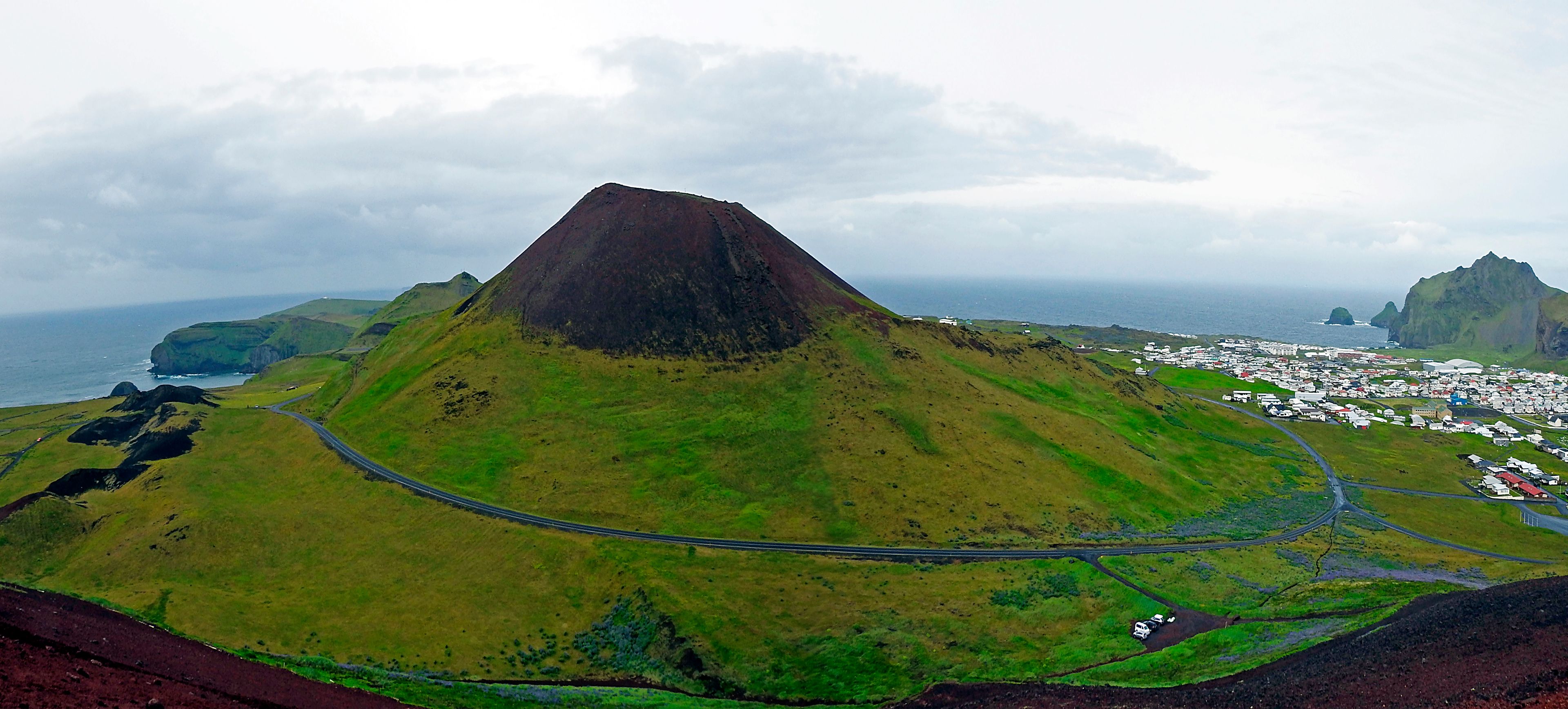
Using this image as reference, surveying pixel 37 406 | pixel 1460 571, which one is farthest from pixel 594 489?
pixel 37 406

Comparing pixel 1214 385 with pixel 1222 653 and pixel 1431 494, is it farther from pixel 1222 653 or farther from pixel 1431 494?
pixel 1222 653

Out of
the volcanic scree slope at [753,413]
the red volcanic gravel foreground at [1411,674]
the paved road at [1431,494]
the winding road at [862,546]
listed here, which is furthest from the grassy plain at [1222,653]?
the paved road at [1431,494]

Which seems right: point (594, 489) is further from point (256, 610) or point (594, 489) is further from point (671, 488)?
point (256, 610)

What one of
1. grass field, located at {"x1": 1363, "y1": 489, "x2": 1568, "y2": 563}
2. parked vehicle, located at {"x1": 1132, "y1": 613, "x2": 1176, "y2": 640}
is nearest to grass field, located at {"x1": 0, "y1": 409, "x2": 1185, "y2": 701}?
parked vehicle, located at {"x1": 1132, "y1": 613, "x2": 1176, "y2": 640}

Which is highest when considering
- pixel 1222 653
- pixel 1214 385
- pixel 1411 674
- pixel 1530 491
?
pixel 1214 385

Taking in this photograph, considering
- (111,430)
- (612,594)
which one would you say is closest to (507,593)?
(612,594)

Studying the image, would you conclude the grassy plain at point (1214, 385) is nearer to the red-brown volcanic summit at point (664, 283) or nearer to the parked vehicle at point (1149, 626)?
the red-brown volcanic summit at point (664, 283)
